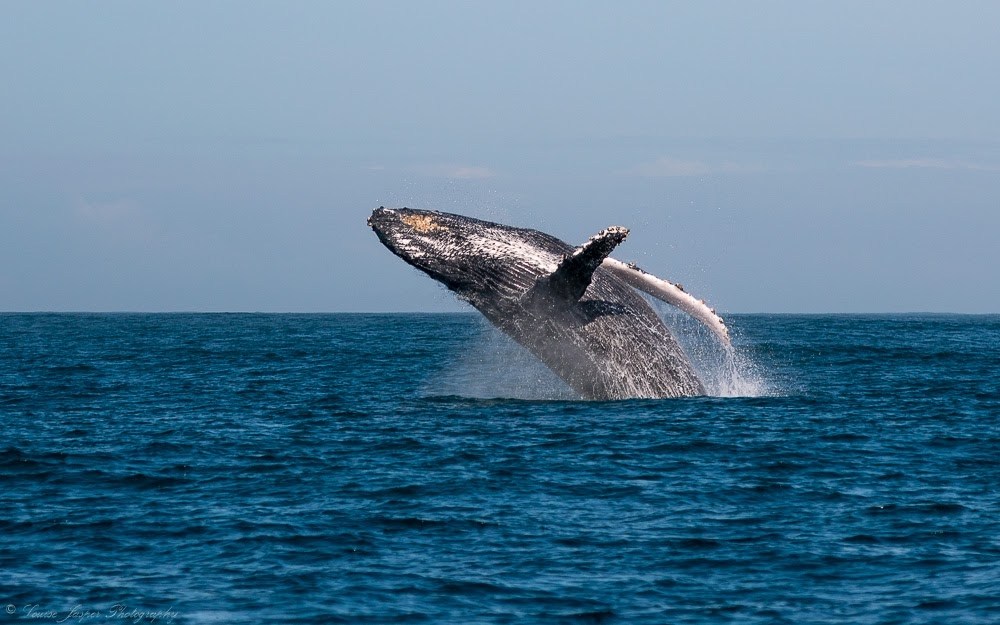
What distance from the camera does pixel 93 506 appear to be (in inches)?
543

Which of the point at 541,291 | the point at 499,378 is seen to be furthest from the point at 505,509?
the point at 499,378

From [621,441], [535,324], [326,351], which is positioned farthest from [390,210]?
[326,351]

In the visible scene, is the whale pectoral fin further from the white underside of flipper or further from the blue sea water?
the blue sea water

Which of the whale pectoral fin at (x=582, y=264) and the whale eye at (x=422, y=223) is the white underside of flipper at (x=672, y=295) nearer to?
the whale pectoral fin at (x=582, y=264)

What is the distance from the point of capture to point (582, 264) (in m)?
16.4

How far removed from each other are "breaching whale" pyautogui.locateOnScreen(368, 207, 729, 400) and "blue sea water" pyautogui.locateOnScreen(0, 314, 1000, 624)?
101 cm

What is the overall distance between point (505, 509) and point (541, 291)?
4.90m

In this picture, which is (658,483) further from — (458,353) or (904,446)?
(458,353)

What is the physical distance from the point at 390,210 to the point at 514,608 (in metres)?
9.13

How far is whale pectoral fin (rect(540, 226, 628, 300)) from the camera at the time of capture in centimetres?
1580

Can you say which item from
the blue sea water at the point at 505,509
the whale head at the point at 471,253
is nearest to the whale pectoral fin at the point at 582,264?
the whale head at the point at 471,253

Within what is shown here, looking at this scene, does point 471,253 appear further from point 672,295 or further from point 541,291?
point 672,295

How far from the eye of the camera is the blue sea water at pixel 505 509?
33.7 ft

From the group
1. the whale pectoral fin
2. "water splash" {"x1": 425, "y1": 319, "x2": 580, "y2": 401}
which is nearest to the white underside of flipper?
the whale pectoral fin
